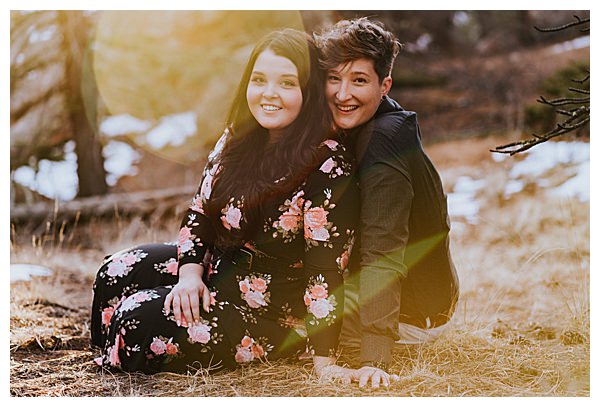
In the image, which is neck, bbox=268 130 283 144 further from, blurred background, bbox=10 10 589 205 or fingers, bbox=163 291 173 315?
blurred background, bbox=10 10 589 205

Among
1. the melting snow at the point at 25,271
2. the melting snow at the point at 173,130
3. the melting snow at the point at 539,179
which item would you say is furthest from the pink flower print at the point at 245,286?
the melting snow at the point at 173,130

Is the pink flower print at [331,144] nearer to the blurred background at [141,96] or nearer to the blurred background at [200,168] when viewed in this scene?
the blurred background at [200,168]

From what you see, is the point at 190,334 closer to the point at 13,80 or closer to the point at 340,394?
the point at 340,394

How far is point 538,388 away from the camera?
230cm

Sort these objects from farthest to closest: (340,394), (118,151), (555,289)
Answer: (118,151)
(555,289)
(340,394)

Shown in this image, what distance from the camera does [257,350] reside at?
2.28 m

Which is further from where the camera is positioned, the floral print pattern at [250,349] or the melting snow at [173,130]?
the melting snow at [173,130]

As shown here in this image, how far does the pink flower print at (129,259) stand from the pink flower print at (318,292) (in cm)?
73

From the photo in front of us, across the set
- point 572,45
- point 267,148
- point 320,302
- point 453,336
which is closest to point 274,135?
point 267,148

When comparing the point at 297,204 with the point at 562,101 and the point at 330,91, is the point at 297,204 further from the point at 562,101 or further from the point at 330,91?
the point at 562,101

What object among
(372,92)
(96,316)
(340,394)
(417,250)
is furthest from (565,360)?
(96,316)

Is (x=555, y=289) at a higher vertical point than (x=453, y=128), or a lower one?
lower

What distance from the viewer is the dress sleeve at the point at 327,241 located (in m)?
2.12

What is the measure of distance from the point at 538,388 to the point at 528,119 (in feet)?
17.8
